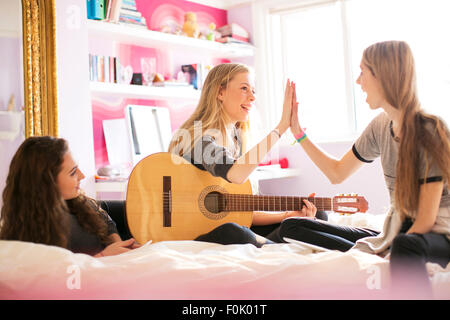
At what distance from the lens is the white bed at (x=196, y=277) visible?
1228 mm

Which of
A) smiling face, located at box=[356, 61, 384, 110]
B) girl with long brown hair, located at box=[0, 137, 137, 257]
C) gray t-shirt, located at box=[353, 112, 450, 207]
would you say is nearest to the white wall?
girl with long brown hair, located at box=[0, 137, 137, 257]

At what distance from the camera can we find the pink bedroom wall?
353 cm

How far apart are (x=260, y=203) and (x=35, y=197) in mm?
985

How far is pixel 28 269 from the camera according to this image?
1333mm

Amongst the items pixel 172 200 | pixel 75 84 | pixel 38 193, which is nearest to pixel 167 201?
pixel 172 200

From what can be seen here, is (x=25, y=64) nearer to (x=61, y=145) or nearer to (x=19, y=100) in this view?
(x=19, y=100)

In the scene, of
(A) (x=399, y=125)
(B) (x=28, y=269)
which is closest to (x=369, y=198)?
(A) (x=399, y=125)

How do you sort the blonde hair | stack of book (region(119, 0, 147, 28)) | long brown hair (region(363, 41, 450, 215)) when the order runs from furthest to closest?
stack of book (region(119, 0, 147, 28))
the blonde hair
long brown hair (region(363, 41, 450, 215))

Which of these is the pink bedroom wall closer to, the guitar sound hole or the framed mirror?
the framed mirror

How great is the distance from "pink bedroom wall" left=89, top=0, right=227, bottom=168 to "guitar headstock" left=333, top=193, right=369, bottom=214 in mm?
2100

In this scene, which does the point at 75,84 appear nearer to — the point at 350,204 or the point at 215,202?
the point at 215,202

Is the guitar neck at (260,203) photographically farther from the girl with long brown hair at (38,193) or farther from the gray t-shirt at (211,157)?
the girl with long brown hair at (38,193)

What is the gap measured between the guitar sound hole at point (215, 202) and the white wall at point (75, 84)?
116 cm
